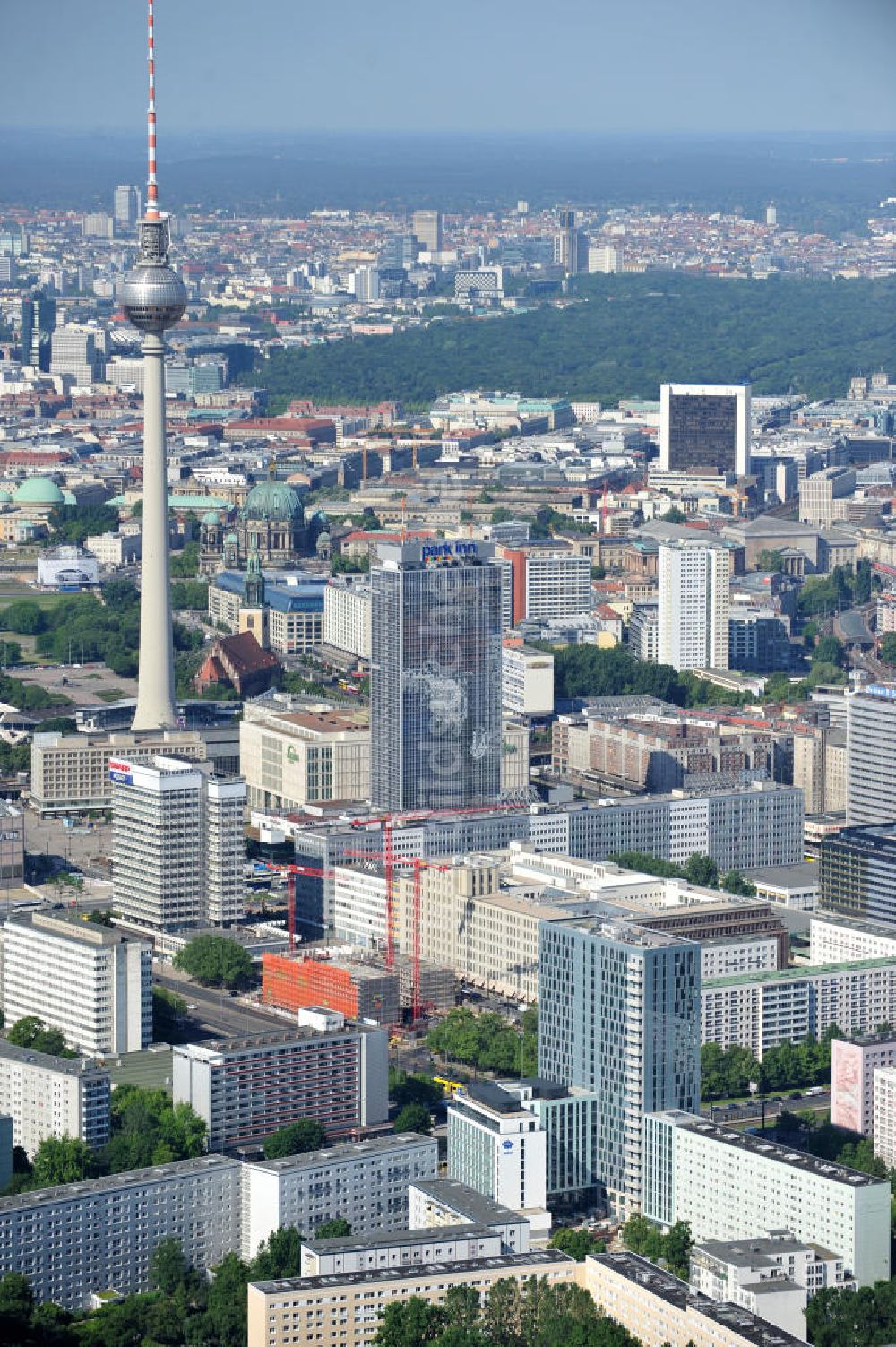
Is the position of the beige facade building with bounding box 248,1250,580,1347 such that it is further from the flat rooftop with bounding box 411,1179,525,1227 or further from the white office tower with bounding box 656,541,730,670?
the white office tower with bounding box 656,541,730,670

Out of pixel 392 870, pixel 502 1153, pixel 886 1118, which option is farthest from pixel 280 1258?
pixel 392 870

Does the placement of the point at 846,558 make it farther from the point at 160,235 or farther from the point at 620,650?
the point at 160,235

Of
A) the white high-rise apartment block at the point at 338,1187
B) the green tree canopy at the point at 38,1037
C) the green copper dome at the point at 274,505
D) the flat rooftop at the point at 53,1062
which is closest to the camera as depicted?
the white high-rise apartment block at the point at 338,1187

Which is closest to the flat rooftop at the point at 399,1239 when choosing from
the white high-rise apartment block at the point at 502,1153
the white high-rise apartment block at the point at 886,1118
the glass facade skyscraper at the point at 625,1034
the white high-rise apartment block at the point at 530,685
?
the white high-rise apartment block at the point at 502,1153

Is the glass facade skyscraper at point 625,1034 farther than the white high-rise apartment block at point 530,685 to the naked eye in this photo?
No

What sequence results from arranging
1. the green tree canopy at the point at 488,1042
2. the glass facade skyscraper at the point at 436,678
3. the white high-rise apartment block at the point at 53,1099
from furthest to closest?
the glass facade skyscraper at the point at 436,678 < the green tree canopy at the point at 488,1042 < the white high-rise apartment block at the point at 53,1099

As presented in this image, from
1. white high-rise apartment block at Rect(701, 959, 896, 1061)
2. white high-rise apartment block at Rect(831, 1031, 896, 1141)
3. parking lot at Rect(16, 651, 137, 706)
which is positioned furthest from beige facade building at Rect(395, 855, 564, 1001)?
parking lot at Rect(16, 651, 137, 706)

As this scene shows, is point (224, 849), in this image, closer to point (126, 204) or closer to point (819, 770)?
point (819, 770)

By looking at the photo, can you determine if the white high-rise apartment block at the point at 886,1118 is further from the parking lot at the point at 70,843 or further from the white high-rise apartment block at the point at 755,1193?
the parking lot at the point at 70,843
